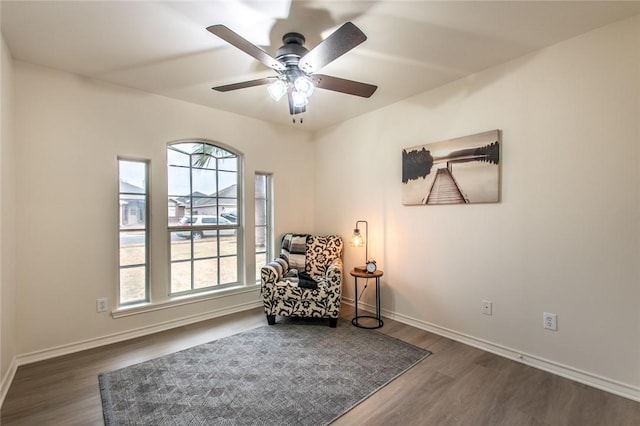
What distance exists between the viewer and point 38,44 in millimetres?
2219

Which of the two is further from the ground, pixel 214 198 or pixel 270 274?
pixel 214 198

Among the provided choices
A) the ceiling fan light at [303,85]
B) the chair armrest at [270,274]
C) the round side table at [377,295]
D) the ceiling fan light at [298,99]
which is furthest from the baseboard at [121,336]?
the ceiling fan light at [303,85]

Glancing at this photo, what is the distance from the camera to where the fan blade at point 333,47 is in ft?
5.00

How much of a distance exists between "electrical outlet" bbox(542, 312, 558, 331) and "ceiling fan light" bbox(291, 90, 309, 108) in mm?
2497

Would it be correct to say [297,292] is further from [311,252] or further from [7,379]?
[7,379]

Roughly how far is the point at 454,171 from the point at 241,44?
7.10 ft

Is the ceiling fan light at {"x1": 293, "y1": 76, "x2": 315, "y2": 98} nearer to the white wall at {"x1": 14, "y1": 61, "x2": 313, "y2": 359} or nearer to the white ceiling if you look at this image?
the white ceiling

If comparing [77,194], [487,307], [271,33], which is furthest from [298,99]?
[487,307]

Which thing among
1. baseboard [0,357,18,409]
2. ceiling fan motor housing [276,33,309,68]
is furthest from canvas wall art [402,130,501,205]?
baseboard [0,357,18,409]

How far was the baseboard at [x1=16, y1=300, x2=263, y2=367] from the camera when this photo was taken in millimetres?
2511

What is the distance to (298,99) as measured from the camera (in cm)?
217

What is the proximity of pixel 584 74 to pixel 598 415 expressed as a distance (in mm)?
2279

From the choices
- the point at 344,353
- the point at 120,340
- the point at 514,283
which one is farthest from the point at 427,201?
the point at 120,340

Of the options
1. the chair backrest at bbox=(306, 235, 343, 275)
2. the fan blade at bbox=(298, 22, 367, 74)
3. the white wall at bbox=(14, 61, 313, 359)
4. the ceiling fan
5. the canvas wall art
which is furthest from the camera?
the chair backrest at bbox=(306, 235, 343, 275)
